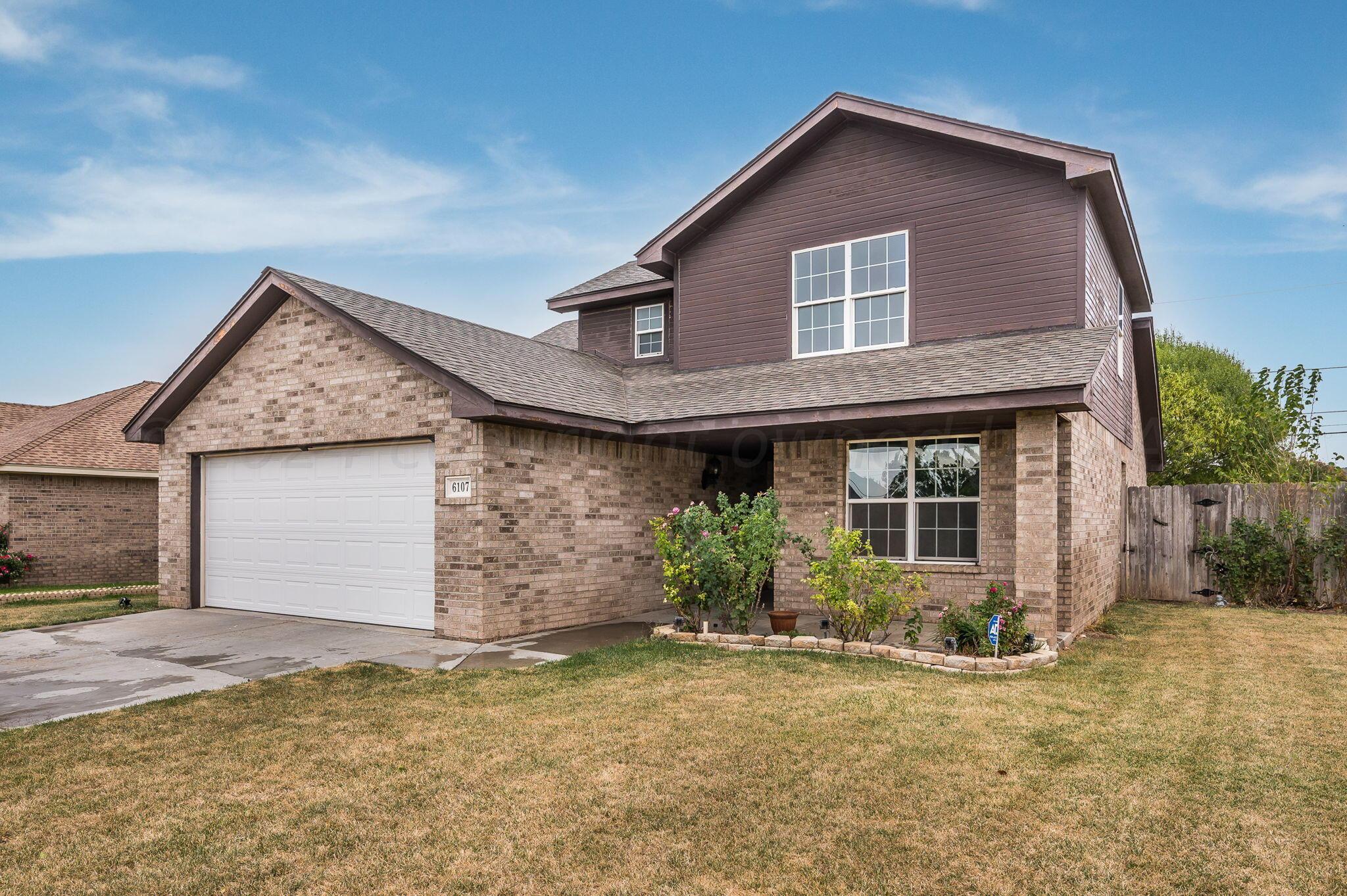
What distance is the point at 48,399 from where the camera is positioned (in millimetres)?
29266

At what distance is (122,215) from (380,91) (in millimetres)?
6108

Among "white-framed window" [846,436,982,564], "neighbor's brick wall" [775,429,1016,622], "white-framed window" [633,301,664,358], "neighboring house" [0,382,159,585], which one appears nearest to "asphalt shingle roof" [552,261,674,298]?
"white-framed window" [633,301,664,358]

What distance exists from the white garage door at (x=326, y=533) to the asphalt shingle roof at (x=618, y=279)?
640 centimetres

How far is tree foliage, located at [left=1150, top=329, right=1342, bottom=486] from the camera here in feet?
53.5

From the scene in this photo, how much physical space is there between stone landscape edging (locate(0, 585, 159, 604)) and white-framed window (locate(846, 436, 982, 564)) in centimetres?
1422

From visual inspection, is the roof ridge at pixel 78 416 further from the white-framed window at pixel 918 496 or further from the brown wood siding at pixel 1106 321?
the brown wood siding at pixel 1106 321

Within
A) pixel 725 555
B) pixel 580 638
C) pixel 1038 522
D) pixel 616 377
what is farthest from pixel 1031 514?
pixel 616 377

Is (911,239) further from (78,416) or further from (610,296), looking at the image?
(78,416)

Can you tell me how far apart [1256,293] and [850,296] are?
26213mm

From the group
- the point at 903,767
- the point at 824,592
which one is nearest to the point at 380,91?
the point at 824,592

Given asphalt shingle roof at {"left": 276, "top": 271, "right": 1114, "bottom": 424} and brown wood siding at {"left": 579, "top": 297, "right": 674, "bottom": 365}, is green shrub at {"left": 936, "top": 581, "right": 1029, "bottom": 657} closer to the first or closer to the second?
asphalt shingle roof at {"left": 276, "top": 271, "right": 1114, "bottom": 424}

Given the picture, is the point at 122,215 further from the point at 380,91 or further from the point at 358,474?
the point at 358,474

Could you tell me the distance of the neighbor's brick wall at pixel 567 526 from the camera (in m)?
10.1

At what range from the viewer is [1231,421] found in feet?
77.2
